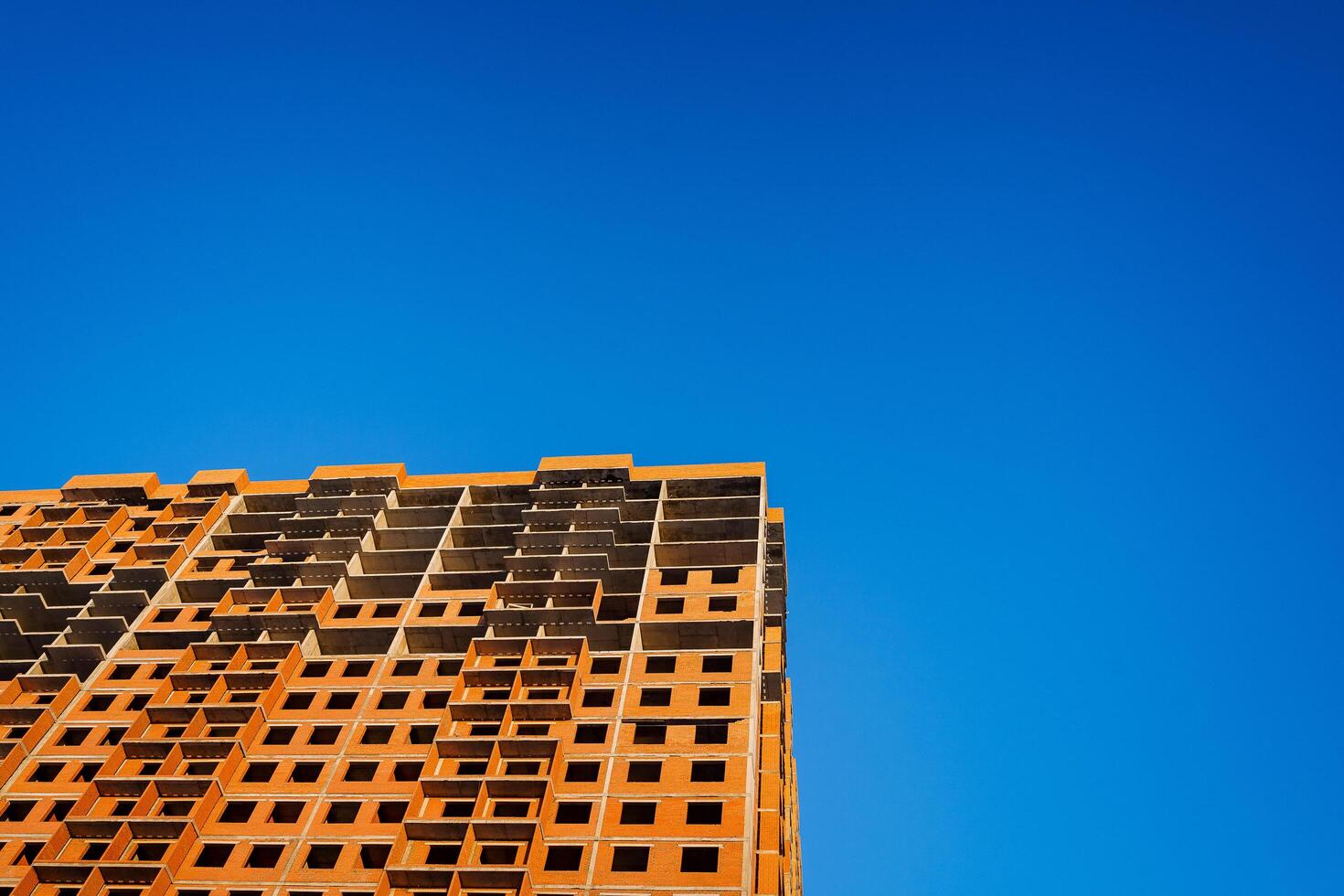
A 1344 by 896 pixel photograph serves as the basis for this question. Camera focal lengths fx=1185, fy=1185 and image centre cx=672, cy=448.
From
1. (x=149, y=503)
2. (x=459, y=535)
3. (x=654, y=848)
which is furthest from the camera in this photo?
(x=149, y=503)

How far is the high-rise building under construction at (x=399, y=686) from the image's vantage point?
46312 mm

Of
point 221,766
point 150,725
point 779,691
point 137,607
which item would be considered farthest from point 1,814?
point 779,691

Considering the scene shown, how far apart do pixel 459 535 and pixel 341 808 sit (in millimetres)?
21715

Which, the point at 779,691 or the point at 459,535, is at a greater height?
the point at 459,535

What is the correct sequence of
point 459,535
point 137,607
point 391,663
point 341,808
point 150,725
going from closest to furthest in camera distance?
point 341,808 < point 150,725 < point 391,663 < point 137,607 < point 459,535

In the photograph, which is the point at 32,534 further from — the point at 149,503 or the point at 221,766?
the point at 221,766

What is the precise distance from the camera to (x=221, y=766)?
50812 mm

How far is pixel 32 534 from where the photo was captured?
72625mm

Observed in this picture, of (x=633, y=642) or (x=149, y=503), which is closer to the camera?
(x=633, y=642)

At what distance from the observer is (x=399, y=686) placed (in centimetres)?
5644

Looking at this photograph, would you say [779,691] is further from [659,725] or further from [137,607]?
[137,607]

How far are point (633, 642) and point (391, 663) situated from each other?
39.5 feet

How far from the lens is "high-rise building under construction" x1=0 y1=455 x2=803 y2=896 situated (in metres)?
46.3

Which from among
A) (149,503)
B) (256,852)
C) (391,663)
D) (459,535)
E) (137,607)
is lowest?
(256,852)
